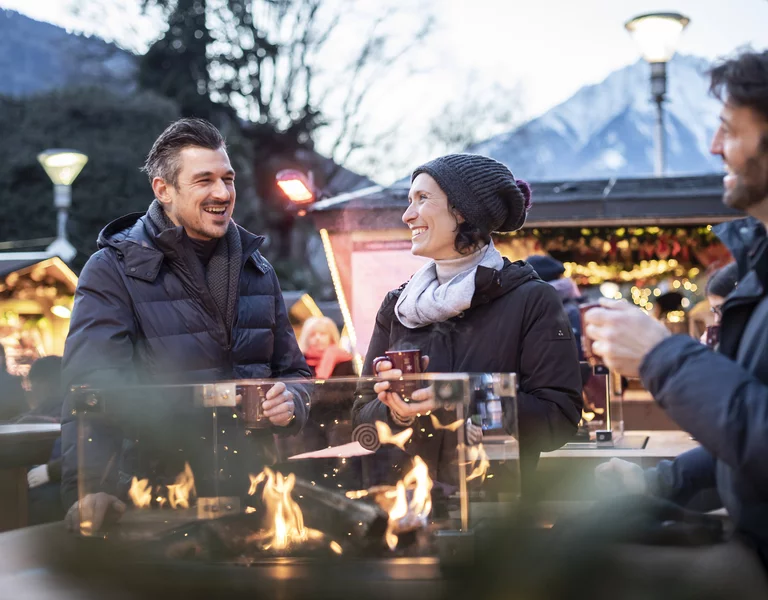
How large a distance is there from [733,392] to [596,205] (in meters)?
7.21

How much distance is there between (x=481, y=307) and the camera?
9.70 ft

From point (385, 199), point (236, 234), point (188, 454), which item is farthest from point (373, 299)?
point (188, 454)

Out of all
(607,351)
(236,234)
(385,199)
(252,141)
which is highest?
(252,141)

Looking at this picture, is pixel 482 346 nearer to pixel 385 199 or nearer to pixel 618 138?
pixel 385 199

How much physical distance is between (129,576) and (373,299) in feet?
22.5

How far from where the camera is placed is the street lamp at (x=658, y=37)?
873 cm

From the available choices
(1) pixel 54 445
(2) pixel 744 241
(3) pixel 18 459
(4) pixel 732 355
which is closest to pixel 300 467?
(4) pixel 732 355

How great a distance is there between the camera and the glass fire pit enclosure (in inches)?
79.0

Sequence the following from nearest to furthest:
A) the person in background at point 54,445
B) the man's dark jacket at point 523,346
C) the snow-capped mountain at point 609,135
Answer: the man's dark jacket at point 523,346
the person in background at point 54,445
the snow-capped mountain at point 609,135

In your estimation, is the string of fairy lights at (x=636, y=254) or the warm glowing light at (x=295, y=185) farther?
the string of fairy lights at (x=636, y=254)

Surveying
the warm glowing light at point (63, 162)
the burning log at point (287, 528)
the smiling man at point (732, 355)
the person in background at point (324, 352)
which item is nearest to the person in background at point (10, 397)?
the person in background at point (324, 352)

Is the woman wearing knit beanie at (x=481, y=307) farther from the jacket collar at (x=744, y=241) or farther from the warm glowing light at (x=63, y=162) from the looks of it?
the warm glowing light at (x=63, y=162)

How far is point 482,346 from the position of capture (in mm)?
2898

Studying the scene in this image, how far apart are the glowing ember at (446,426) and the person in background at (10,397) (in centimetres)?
460
